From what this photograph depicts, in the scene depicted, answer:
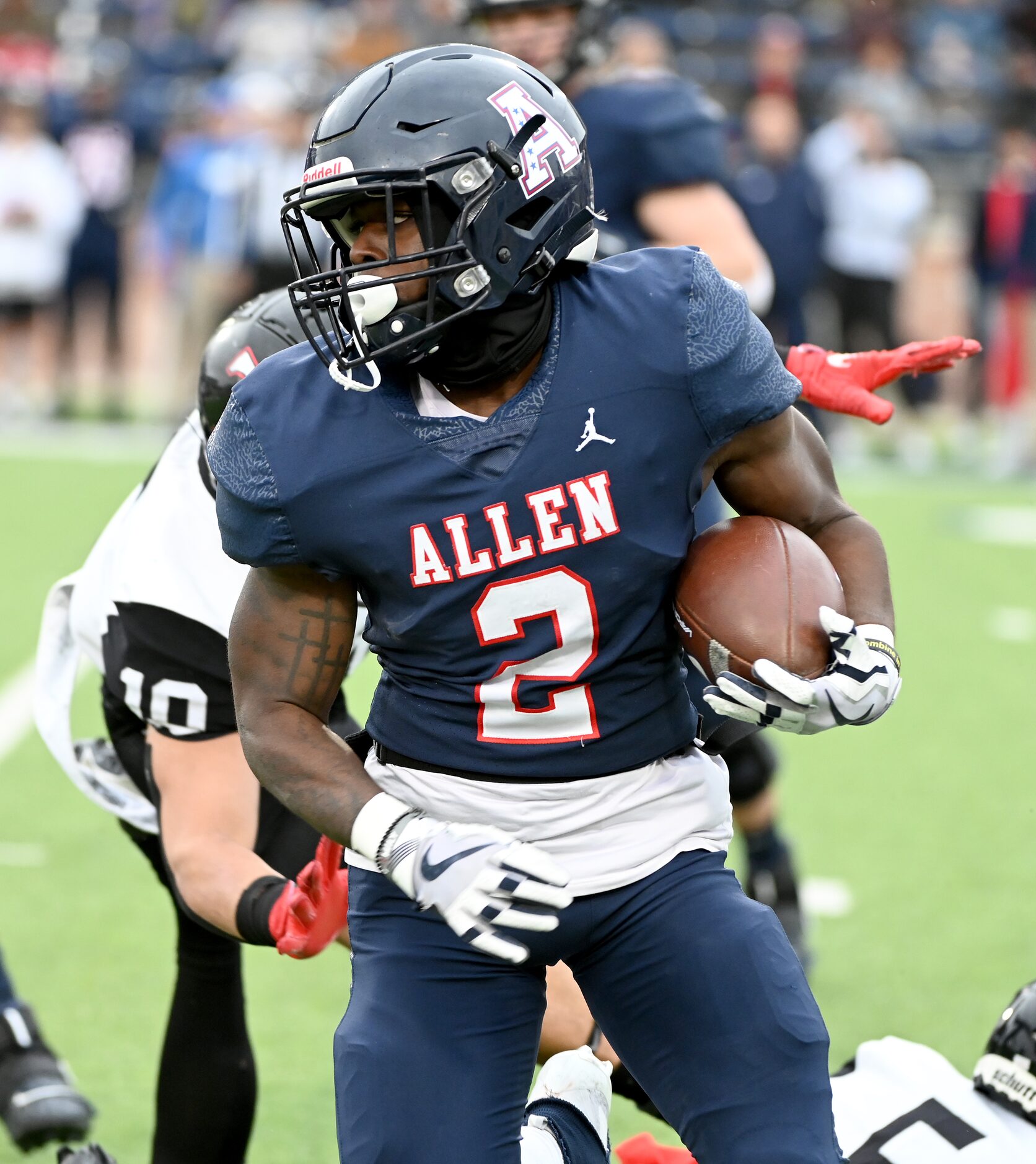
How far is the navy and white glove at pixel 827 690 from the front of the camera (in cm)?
227

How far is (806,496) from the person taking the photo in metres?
2.54

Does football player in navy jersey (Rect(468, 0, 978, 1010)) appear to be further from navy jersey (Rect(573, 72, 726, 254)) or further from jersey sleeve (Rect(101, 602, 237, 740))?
jersey sleeve (Rect(101, 602, 237, 740))

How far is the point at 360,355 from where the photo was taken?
7.63ft

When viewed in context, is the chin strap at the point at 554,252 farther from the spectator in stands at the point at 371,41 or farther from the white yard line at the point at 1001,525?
the spectator in stands at the point at 371,41

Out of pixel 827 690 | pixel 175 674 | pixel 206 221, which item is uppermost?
pixel 827 690

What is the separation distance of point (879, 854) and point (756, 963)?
281cm

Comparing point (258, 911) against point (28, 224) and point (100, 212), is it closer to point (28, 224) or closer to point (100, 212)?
point (28, 224)

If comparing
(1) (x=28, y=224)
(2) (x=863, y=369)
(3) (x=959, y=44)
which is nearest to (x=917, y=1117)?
(2) (x=863, y=369)

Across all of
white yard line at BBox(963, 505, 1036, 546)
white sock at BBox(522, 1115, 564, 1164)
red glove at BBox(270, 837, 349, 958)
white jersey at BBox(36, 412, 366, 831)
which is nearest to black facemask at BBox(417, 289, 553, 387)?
white jersey at BBox(36, 412, 366, 831)

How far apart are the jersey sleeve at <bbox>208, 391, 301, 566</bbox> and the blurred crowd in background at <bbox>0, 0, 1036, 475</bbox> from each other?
290 inches

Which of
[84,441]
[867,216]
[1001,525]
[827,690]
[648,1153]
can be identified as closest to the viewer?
[827,690]

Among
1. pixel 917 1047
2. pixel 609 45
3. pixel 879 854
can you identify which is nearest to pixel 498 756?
pixel 917 1047

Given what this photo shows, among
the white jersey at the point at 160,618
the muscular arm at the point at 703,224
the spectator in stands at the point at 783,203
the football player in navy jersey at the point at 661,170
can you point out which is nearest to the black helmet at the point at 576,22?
the football player in navy jersey at the point at 661,170

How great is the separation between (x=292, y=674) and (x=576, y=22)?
2.27 m
